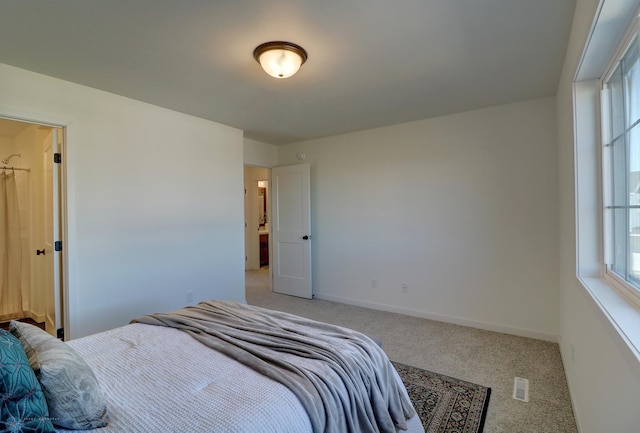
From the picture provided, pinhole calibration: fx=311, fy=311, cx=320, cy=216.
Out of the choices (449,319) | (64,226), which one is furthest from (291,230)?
(64,226)

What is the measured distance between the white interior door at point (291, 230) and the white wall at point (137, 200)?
A: 37.8 inches

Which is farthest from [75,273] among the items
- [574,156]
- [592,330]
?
[574,156]

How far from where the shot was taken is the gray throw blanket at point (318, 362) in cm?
126

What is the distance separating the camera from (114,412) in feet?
3.63

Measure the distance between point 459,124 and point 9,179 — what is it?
5.45 meters

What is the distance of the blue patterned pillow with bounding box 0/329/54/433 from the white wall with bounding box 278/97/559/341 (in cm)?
358

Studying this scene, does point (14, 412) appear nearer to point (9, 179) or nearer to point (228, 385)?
point (228, 385)

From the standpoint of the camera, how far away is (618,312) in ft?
4.32

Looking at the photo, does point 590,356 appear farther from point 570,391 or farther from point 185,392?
point 185,392

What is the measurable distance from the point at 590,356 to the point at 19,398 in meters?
2.38

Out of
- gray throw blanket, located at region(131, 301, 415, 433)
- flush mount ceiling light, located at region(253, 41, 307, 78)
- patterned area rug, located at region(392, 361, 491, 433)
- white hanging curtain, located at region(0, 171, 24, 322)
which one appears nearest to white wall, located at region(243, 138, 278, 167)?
flush mount ceiling light, located at region(253, 41, 307, 78)

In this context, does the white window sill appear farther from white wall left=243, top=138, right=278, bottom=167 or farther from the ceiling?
white wall left=243, top=138, right=278, bottom=167

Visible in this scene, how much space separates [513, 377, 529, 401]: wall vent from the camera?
84.4 inches

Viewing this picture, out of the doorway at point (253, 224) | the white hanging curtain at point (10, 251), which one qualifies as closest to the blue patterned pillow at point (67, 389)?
the white hanging curtain at point (10, 251)
